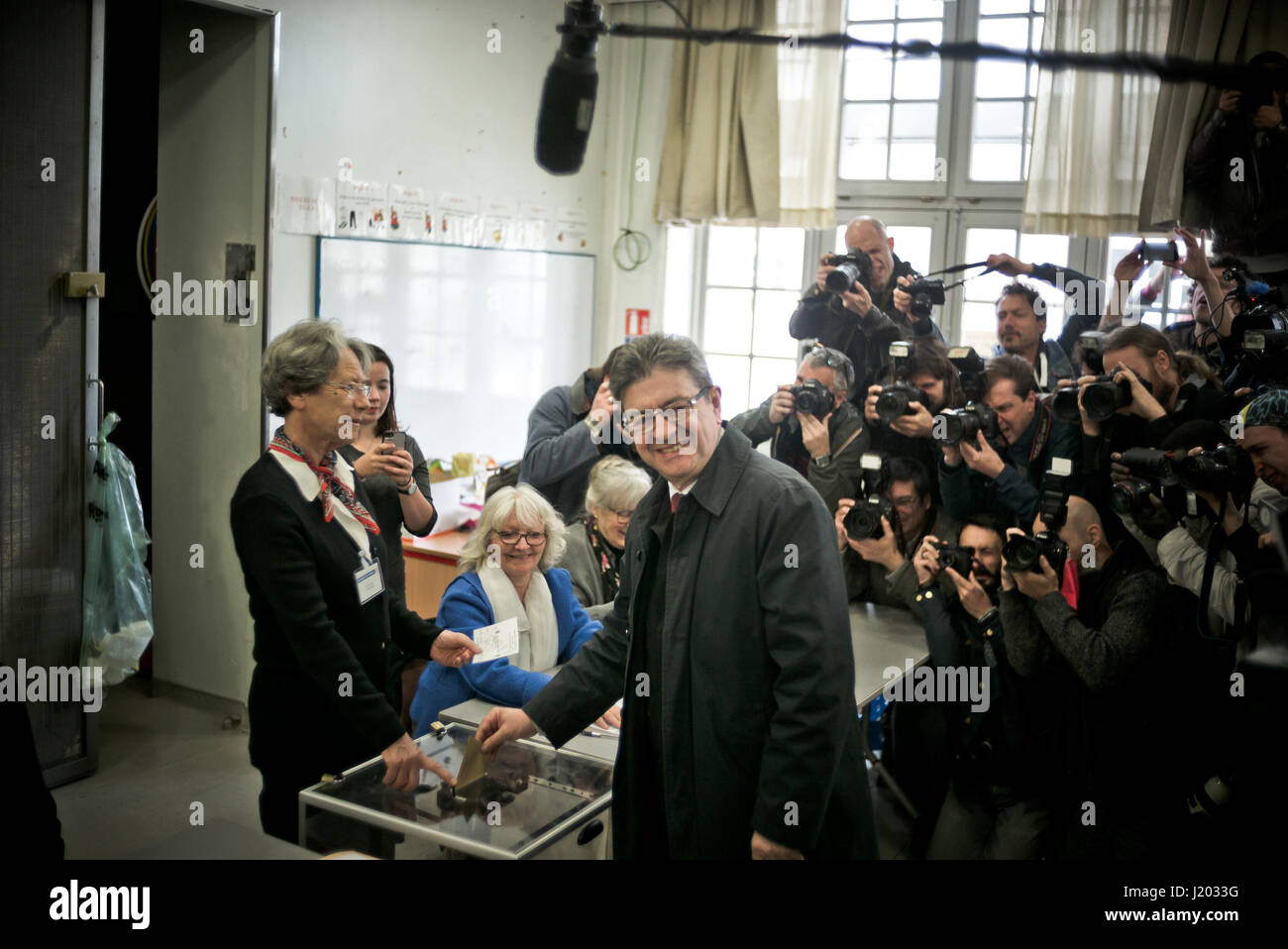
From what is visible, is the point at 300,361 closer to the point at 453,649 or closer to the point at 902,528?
the point at 453,649

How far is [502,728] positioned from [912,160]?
160 inches

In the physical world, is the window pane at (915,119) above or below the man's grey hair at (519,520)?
above

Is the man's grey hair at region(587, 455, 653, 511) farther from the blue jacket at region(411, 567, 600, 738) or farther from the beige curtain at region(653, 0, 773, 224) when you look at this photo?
the beige curtain at region(653, 0, 773, 224)

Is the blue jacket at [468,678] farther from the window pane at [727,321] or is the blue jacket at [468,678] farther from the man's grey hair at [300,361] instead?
the window pane at [727,321]

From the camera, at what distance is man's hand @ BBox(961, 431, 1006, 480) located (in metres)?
3.00

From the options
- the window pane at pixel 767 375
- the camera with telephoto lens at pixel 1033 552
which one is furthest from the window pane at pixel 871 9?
the camera with telephoto lens at pixel 1033 552

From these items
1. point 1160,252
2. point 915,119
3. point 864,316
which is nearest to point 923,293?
point 864,316

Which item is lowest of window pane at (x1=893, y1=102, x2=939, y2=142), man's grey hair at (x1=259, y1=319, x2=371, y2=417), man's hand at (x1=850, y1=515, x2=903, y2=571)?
man's hand at (x1=850, y1=515, x2=903, y2=571)

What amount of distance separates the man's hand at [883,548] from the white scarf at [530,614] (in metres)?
0.88

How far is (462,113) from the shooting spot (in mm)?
4617

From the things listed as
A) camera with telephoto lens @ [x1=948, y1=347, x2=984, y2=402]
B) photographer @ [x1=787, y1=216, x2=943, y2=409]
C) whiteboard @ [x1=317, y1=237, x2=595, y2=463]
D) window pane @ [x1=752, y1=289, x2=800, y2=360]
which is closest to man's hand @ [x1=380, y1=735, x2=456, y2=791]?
camera with telephoto lens @ [x1=948, y1=347, x2=984, y2=402]

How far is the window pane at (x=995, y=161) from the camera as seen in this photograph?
5.07 meters

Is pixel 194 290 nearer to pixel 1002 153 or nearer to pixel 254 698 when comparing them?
pixel 254 698

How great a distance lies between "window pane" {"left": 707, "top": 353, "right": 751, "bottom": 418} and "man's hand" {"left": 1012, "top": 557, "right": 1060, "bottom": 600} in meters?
3.21
